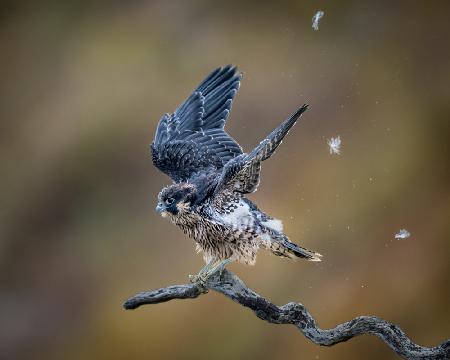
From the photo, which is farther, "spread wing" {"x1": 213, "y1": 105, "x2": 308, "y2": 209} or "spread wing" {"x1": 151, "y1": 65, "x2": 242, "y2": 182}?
"spread wing" {"x1": 151, "y1": 65, "x2": 242, "y2": 182}

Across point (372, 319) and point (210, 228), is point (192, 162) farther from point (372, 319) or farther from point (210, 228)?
point (372, 319)

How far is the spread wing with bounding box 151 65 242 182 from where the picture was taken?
5.32 meters

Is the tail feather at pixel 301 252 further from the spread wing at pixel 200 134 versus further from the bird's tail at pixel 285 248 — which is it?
the spread wing at pixel 200 134

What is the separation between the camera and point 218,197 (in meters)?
4.80

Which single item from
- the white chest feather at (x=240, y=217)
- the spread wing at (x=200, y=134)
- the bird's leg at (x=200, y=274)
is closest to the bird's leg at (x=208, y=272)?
the bird's leg at (x=200, y=274)

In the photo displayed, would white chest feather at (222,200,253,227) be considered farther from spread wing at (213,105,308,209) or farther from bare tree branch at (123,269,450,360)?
bare tree branch at (123,269,450,360)

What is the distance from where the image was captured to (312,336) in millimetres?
4891

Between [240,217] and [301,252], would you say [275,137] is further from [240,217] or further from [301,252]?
[301,252]

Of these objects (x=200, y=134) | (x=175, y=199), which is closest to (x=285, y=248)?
(x=175, y=199)

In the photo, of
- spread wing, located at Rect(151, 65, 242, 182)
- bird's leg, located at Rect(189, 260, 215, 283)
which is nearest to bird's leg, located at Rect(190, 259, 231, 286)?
bird's leg, located at Rect(189, 260, 215, 283)

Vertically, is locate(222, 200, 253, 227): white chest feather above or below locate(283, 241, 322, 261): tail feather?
below

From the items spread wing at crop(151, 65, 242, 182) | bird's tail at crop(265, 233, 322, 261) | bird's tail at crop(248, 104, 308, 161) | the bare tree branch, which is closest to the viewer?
bird's tail at crop(248, 104, 308, 161)

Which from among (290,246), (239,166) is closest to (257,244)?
(290,246)

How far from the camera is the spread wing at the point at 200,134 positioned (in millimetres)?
5316
